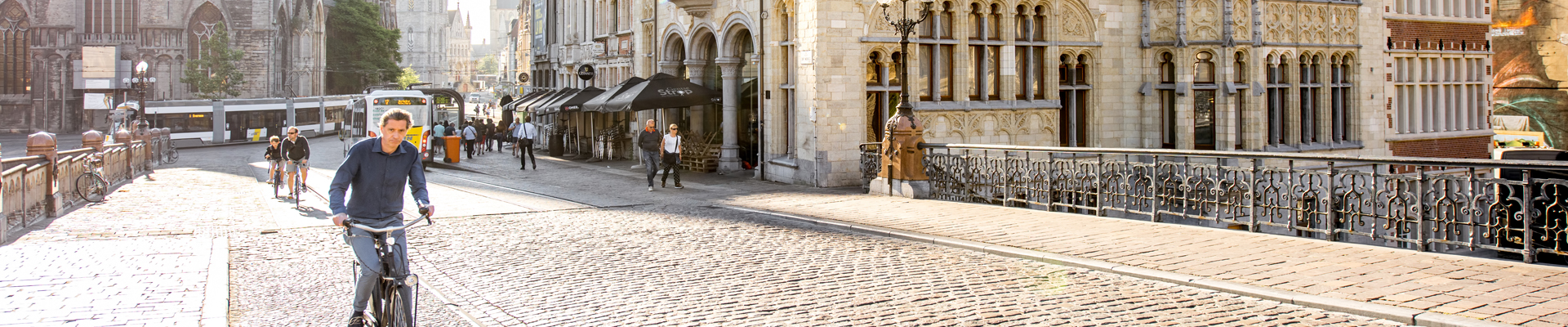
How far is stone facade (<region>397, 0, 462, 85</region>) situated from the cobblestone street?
148m

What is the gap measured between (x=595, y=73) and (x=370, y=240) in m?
27.2

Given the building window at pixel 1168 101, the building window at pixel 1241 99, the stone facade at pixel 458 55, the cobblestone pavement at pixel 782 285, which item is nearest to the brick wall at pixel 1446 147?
the building window at pixel 1241 99

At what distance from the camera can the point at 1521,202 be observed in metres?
8.26

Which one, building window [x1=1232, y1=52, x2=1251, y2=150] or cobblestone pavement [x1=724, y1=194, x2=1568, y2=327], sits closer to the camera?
cobblestone pavement [x1=724, y1=194, x2=1568, y2=327]

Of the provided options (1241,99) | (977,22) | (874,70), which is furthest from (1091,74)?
(874,70)

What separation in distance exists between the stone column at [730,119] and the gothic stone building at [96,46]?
5545 cm

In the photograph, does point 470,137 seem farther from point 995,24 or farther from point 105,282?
point 105,282

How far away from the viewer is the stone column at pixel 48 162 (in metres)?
15.4

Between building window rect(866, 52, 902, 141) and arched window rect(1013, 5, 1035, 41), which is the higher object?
arched window rect(1013, 5, 1035, 41)

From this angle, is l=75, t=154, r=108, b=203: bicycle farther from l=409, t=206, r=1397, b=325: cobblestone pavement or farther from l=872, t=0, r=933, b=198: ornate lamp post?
l=872, t=0, r=933, b=198: ornate lamp post

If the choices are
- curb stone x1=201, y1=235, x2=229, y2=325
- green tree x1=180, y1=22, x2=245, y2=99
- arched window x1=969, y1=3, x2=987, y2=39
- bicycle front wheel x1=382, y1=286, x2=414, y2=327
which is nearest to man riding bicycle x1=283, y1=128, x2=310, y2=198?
curb stone x1=201, y1=235, x2=229, y2=325

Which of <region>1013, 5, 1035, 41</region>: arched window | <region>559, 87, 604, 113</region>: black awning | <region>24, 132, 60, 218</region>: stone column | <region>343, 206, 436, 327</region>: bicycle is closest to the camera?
<region>343, 206, 436, 327</region>: bicycle

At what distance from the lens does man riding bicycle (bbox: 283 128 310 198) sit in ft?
57.1

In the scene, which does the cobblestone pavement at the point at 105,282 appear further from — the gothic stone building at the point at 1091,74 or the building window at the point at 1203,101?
the building window at the point at 1203,101
